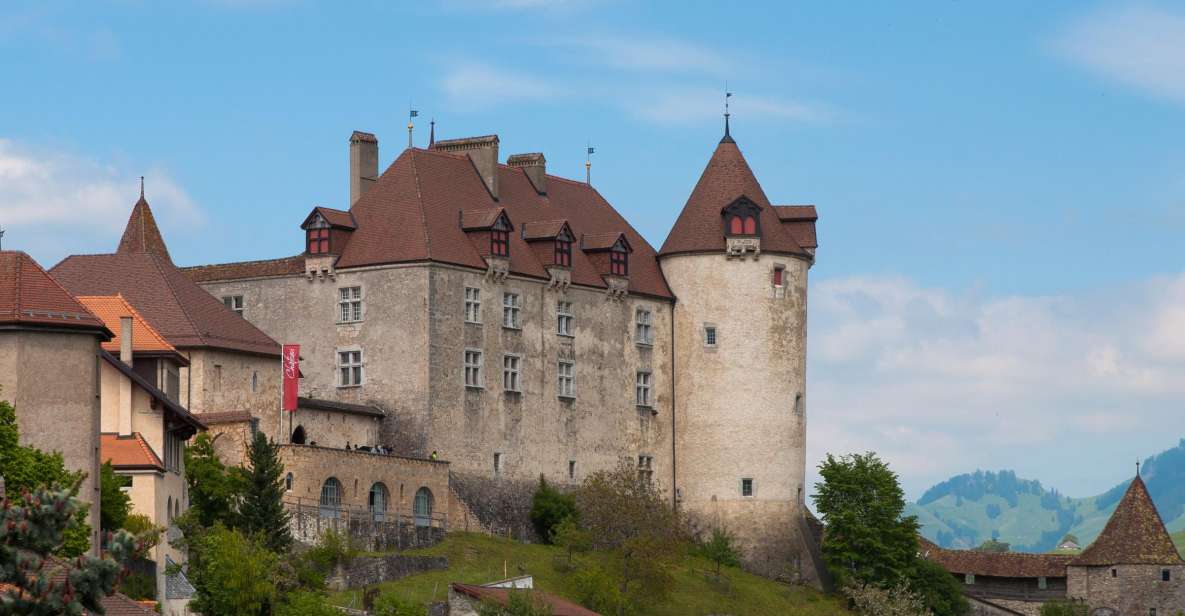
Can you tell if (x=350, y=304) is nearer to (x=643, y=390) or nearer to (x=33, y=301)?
(x=643, y=390)

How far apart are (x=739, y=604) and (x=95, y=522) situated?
35.3 meters

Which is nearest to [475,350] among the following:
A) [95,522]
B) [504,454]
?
[504,454]

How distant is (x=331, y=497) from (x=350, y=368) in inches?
339

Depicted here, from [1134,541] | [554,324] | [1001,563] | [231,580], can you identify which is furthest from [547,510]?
[1134,541]

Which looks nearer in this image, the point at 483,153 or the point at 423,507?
the point at 423,507

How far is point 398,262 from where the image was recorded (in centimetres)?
8544

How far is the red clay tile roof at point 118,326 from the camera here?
69.9m

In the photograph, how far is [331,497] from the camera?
78.9 metres

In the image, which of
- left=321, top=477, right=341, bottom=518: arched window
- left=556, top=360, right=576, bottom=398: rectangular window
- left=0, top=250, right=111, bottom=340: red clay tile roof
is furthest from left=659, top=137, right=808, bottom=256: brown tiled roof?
left=0, top=250, right=111, bottom=340: red clay tile roof

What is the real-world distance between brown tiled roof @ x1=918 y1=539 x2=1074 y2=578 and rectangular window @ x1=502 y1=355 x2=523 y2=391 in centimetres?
2442

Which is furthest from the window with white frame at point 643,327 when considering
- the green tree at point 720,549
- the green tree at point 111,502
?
the green tree at point 111,502

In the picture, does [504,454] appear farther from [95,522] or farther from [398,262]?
[95,522]

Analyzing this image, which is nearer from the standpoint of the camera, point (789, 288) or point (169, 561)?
point (169, 561)

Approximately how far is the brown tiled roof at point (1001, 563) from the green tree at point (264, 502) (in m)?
40.9
